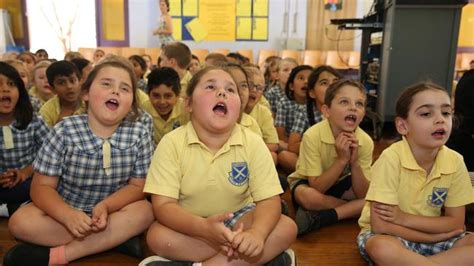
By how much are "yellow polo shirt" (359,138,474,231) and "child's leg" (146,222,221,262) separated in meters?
0.58

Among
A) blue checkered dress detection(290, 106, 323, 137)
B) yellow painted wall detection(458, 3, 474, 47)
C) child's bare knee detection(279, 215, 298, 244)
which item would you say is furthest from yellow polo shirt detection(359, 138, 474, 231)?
yellow painted wall detection(458, 3, 474, 47)

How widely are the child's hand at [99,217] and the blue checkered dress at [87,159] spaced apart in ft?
0.46

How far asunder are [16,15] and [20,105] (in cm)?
753

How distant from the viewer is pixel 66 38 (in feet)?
27.7

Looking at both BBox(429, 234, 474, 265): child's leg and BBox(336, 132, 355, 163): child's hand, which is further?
BBox(336, 132, 355, 163): child's hand

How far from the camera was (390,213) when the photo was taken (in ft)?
4.67

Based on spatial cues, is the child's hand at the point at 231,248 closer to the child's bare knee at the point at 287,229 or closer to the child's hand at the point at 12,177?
the child's bare knee at the point at 287,229

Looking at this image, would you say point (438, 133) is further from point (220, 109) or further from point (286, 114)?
point (286, 114)

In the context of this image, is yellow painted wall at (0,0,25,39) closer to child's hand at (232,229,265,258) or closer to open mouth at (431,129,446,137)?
child's hand at (232,229,265,258)

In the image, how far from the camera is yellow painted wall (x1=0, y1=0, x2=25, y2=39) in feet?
27.1

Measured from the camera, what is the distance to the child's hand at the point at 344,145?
1812 millimetres

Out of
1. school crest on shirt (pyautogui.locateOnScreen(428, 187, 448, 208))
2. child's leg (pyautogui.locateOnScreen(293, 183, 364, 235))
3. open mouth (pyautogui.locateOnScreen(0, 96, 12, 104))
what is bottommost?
child's leg (pyautogui.locateOnScreen(293, 183, 364, 235))

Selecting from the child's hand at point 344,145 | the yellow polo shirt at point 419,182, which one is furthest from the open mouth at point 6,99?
the yellow polo shirt at point 419,182

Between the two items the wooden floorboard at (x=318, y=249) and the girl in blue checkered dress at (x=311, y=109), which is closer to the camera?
the wooden floorboard at (x=318, y=249)
